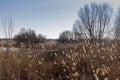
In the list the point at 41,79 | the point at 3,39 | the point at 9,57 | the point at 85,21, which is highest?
the point at 85,21

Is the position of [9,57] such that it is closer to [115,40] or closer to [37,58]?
[37,58]

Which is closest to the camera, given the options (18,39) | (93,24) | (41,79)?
(41,79)

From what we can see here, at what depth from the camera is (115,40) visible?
690 centimetres

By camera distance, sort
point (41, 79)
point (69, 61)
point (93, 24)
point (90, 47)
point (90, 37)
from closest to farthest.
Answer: point (41, 79) < point (69, 61) < point (90, 47) < point (90, 37) < point (93, 24)

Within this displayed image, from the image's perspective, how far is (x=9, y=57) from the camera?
235 inches

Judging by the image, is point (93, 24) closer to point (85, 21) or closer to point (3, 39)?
point (85, 21)

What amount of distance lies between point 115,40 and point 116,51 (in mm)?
716

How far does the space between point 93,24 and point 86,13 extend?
2203mm

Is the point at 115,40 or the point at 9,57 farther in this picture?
the point at 115,40

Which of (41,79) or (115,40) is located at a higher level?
(115,40)

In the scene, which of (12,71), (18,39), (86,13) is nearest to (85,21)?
(86,13)

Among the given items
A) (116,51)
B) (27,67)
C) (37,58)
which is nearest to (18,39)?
(37,58)

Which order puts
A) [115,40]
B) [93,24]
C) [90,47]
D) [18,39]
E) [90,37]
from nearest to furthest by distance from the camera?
[90,47] < [115,40] < [90,37] < [18,39] < [93,24]

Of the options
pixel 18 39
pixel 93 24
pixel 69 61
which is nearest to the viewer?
pixel 69 61
